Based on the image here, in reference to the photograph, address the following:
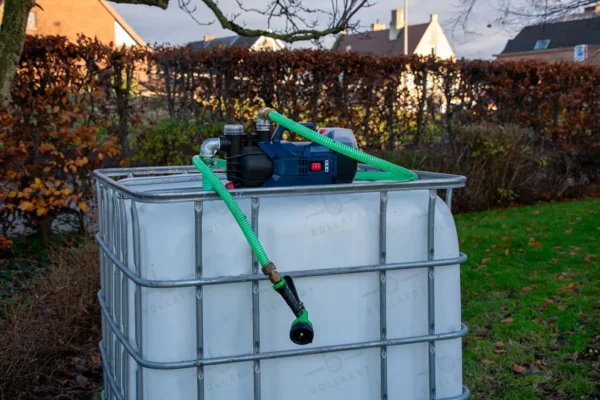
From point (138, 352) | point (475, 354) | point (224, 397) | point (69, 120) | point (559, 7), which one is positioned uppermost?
point (559, 7)

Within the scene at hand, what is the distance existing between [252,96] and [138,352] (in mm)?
6181

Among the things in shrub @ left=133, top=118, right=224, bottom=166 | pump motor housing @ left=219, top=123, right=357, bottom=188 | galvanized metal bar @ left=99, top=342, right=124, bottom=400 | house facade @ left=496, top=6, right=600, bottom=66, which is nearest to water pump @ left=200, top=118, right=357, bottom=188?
pump motor housing @ left=219, top=123, right=357, bottom=188

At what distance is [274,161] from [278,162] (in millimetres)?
14

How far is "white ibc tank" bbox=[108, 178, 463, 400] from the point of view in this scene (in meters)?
1.84

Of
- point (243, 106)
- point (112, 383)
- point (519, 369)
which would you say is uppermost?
point (243, 106)

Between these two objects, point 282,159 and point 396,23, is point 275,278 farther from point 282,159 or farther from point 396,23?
point 396,23

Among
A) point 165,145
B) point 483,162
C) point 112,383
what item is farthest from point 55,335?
point 483,162

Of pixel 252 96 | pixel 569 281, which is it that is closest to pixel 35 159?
pixel 252 96

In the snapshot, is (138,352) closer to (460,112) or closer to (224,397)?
(224,397)

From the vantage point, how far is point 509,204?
30.4 ft

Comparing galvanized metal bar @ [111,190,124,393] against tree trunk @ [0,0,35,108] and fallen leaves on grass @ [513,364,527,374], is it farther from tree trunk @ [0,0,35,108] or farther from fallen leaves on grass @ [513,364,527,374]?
tree trunk @ [0,0,35,108]

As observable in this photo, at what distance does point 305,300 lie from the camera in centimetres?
195

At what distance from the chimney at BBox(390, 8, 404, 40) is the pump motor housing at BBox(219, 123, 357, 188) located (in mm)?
42222

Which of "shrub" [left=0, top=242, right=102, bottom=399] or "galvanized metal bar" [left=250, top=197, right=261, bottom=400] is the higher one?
"galvanized metal bar" [left=250, top=197, right=261, bottom=400]
